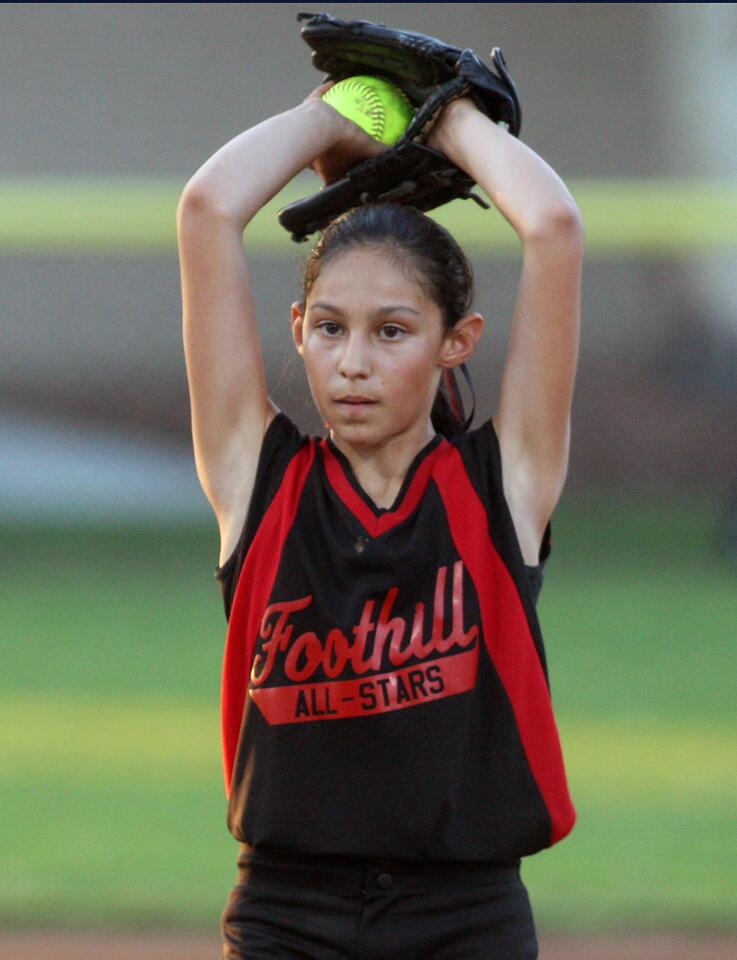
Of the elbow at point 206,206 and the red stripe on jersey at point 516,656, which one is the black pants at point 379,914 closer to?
the red stripe on jersey at point 516,656

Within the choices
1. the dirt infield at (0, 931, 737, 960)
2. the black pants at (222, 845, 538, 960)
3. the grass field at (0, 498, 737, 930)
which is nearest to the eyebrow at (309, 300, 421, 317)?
the black pants at (222, 845, 538, 960)

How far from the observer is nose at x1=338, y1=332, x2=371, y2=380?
2260 millimetres

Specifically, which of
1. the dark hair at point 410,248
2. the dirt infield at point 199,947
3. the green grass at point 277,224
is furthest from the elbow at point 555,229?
the green grass at point 277,224

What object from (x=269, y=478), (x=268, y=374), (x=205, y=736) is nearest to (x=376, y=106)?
(x=269, y=478)

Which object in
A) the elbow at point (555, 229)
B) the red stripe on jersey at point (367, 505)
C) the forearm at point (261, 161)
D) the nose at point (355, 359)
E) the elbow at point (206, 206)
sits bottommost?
the red stripe on jersey at point (367, 505)

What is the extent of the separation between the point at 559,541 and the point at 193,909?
6.85m

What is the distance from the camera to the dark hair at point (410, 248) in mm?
2369

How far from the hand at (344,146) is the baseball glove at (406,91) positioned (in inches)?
0.9

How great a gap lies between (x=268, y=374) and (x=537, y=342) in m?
9.50

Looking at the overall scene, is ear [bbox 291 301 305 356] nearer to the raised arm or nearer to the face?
the face

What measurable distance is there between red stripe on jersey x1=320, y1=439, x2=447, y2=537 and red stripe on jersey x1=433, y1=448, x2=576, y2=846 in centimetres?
6

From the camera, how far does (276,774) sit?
7.33 feet

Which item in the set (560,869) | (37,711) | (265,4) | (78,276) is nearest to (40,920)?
(560,869)

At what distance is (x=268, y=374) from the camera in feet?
38.8
